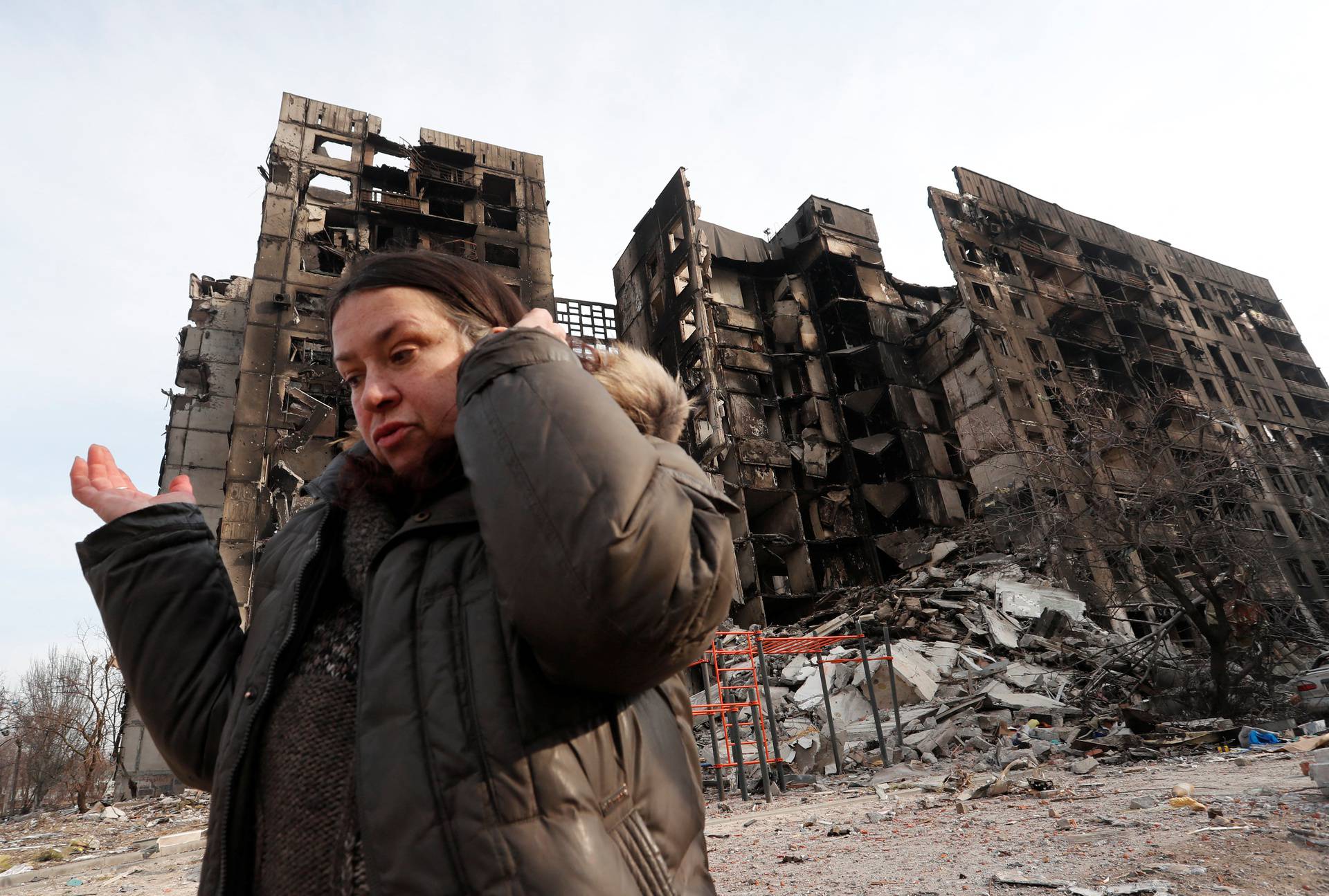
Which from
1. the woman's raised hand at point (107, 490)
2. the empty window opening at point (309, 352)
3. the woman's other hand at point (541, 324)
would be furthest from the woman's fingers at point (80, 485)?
the empty window opening at point (309, 352)

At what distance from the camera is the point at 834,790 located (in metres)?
9.53

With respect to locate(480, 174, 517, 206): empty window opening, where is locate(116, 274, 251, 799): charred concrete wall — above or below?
below

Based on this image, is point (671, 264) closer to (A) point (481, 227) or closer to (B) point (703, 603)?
(A) point (481, 227)

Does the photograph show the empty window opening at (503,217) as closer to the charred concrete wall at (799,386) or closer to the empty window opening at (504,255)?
the empty window opening at (504,255)

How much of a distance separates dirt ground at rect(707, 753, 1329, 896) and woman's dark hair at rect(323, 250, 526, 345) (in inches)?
153

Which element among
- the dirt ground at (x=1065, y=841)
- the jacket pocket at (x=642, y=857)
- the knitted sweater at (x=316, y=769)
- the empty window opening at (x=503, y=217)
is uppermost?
the empty window opening at (x=503, y=217)

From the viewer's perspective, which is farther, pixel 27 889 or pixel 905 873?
pixel 27 889

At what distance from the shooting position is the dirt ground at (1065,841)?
3535 millimetres

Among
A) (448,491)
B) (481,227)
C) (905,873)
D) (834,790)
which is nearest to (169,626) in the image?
(448,491)

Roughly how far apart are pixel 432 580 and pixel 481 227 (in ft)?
101

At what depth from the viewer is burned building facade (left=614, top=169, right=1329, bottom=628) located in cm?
2830

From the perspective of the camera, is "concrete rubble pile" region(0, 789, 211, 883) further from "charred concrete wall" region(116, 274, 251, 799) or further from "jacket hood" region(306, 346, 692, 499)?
"jacket hood" region(306, 346, 692, 499)

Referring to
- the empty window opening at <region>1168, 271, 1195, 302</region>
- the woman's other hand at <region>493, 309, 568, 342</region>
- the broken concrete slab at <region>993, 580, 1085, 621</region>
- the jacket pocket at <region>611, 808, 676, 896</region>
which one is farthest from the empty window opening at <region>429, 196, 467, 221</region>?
the empty window opening at <region>1168, 271, 1195, 302</region>

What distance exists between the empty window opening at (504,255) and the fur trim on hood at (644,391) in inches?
1157
